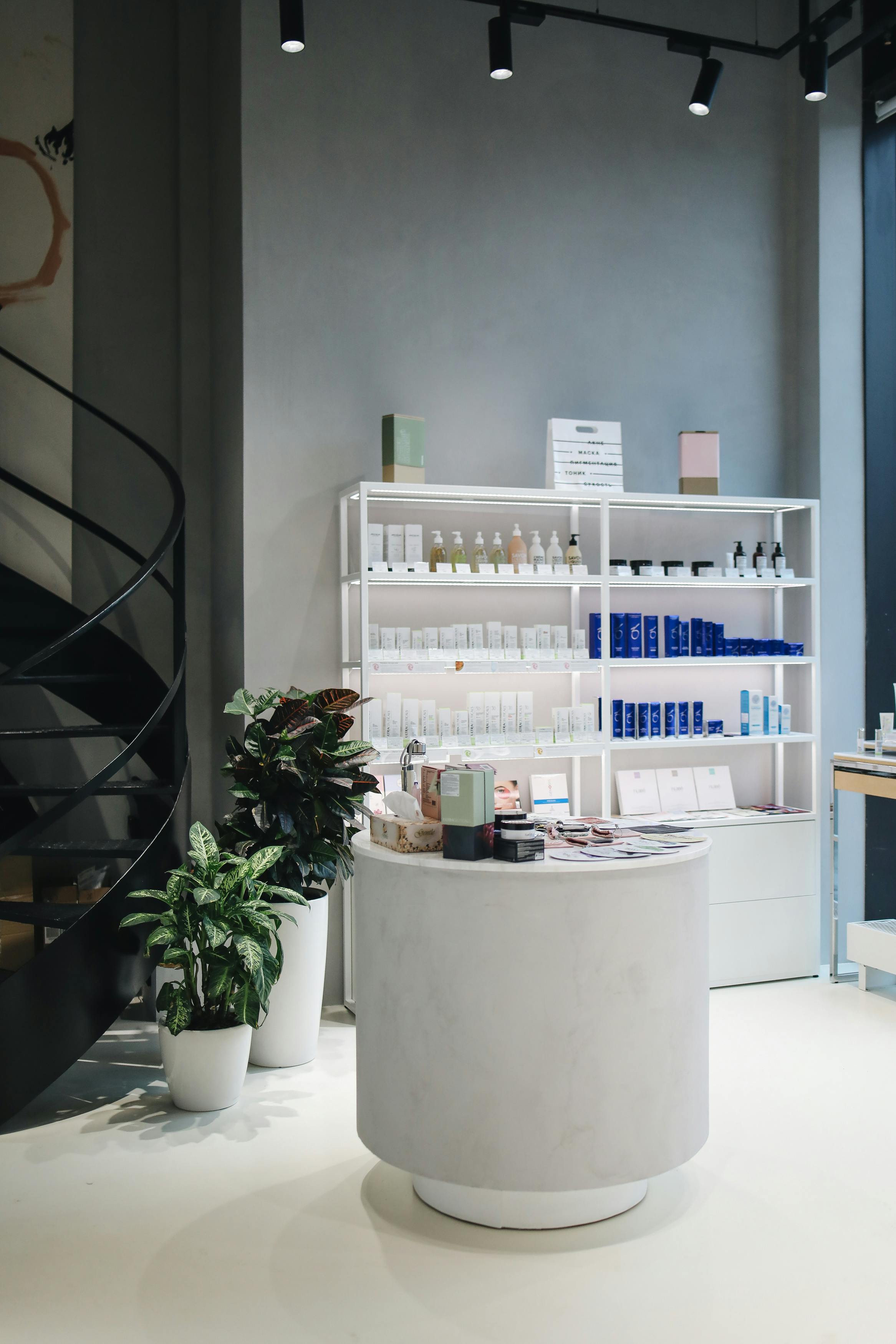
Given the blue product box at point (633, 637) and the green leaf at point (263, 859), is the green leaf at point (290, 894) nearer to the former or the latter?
the green leaf at point (263, 859)

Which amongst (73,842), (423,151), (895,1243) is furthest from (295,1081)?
(423,151)

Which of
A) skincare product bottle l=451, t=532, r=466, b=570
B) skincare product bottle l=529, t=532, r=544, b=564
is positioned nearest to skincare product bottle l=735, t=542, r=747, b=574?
skincare product bottle l=529, t=532, r=544, b=564

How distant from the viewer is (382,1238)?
2908 mm

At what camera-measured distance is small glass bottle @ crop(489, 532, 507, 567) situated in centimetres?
490

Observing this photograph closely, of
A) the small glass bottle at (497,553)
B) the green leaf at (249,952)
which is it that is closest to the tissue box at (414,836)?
the green leaf at (249,952)

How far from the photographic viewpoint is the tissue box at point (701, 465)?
211 inches

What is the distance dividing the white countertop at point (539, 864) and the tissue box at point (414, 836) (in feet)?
0.05

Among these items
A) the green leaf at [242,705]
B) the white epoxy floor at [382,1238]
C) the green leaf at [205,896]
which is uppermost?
the green leaf at [242,705]

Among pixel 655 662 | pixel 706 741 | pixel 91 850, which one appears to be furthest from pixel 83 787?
pixel 706 741

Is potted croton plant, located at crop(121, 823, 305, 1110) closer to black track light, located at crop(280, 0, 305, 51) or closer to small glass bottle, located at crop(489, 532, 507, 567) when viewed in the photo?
small glass bottle, located at crop(489, 532, 507, 567)

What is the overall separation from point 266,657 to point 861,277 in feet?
11.9

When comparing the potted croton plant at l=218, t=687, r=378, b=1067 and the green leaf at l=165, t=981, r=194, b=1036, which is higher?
the potted croton plant at l=218, t=687, r=378, b=1067

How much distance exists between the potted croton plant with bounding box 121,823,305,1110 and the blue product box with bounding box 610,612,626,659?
2044 millimetres

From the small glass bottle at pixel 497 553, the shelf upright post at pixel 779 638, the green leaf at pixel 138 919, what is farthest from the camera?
the shelf upright post at pixel 779 638
